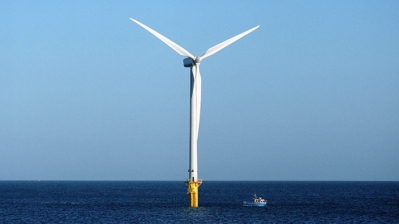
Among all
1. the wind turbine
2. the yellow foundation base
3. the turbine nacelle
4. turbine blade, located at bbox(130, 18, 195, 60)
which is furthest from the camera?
the turbine nacelle

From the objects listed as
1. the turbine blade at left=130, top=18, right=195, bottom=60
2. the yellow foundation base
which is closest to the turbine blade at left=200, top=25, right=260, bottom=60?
the turbine blade at left=130, top=18, right=195, bottom=60

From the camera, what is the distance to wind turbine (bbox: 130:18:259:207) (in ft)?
393

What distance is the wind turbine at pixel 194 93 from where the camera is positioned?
393 ft

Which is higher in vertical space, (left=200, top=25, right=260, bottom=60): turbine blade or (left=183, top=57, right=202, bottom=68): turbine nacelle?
(left=200, top=25, right=260, bottom=60): turbine blade

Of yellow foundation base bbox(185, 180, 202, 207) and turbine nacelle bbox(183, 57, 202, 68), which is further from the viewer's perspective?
turbine nacelle bbox(183, 57, 202, 68)

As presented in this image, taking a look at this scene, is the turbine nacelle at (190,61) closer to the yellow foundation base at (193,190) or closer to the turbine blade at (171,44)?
the turbine blade at (171,44)

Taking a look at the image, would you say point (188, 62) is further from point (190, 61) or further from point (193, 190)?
point (193, 190)

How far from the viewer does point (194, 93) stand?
398 ft

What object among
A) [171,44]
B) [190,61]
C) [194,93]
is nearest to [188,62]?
[190,61]

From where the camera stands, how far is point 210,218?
11269 centimetres

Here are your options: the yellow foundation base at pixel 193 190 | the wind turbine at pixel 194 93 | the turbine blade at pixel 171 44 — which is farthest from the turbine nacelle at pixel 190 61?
the yellow foundation base at pixel 193 190

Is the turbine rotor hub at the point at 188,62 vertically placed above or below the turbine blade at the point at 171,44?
below

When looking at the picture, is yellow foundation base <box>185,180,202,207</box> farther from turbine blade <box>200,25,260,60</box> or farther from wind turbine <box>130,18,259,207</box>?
turbine blade <box>200,25,260,60</box>

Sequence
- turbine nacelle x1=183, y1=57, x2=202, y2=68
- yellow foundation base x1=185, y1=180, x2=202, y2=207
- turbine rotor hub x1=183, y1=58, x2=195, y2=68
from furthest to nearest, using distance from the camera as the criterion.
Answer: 1. turbine rotor hub x1=183, y1=58, x2=195, y2=68
2. turbine nacelle x1=183, y1=57, x2=202, y2=68
3. yellow foundation base x1=185, y1=180, x2=202, y2=207
